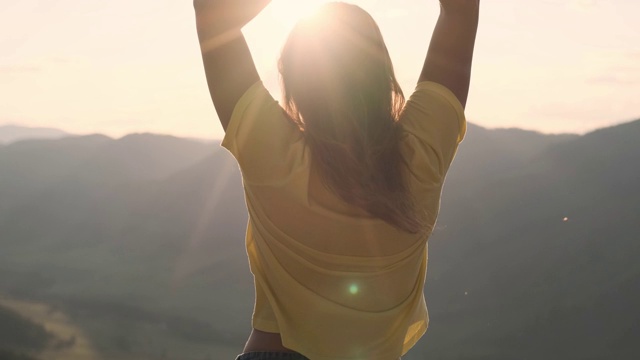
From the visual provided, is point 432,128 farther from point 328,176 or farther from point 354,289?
point 354,289

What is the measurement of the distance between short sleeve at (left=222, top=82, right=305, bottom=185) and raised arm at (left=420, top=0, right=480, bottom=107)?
1.86ft

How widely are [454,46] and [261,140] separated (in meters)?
0.74

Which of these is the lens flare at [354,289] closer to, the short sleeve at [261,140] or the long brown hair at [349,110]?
the long brown hair at [349,110]

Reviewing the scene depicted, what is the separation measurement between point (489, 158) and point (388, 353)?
388 feet

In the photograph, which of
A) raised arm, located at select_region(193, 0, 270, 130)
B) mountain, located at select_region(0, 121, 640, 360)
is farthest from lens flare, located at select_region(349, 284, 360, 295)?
mountain, located at select_region(0, 121, 640, 360)

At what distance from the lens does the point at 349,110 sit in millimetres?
2100

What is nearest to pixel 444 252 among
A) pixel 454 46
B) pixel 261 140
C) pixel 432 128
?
pixel 454 46

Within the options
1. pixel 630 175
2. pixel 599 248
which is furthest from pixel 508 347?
pixel 630 175

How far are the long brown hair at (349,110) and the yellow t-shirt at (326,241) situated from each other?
1.7 inches

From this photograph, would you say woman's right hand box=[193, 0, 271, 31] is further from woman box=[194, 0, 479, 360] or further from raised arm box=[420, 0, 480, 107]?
raised arm box=[420, 0, 480, 107]

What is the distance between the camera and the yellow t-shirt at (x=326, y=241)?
2064mm

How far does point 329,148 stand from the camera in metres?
2.08

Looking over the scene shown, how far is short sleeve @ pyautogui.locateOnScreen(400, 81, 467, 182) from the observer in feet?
7.19

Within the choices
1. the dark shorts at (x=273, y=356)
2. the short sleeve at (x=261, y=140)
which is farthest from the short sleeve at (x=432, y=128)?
the dark shorts at (x=273, y=356)
